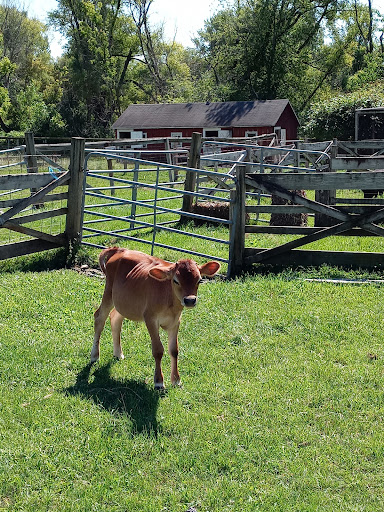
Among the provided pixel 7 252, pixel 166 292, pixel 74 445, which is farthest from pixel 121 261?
pixel 7 252

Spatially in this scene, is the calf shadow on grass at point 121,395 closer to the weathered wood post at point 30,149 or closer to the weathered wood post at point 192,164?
the weathered wood post at point 192,164

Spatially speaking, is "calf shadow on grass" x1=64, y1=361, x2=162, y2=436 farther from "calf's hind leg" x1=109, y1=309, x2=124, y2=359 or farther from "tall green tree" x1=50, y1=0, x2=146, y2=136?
"tall green tree" x1=50, y1=0, x2=146, y2=136

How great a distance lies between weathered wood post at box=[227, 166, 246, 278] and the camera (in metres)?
9.04

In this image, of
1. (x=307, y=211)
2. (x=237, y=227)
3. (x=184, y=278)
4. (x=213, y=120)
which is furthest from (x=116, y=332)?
(x=213, y=120)

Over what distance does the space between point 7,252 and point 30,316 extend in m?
2.77

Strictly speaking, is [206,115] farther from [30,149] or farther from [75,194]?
[75,194]

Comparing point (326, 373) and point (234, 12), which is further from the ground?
point (234, 12)


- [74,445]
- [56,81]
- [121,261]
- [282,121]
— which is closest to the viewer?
[74,445]

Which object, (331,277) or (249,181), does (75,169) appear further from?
(331,277)

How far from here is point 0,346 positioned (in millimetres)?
6277

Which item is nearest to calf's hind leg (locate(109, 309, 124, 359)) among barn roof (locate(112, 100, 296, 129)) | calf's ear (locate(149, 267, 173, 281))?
calf's ear (locate(149, 267, 173, 281))

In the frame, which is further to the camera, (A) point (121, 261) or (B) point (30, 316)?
(B) point (30, 316)

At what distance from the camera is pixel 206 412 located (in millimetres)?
4953

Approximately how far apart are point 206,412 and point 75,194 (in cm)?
654
